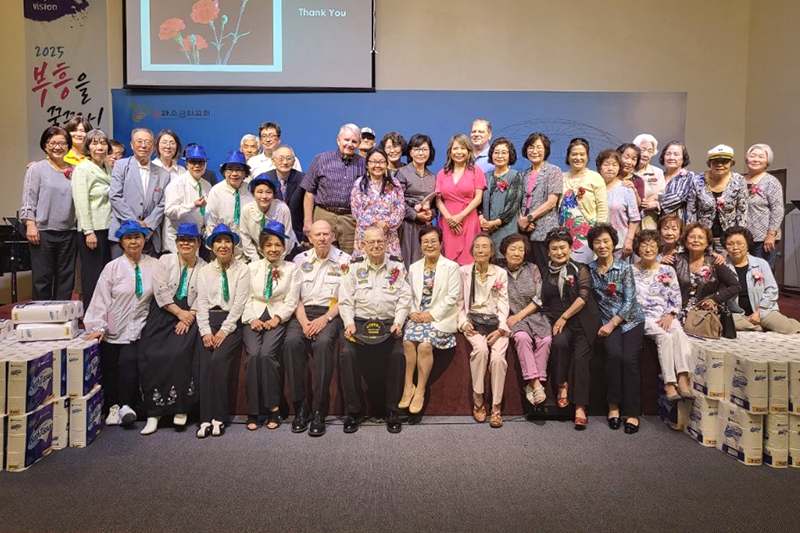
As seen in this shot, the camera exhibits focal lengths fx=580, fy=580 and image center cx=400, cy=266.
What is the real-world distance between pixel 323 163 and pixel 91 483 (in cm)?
261

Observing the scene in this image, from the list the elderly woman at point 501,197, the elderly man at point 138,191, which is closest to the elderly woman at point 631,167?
the elderly woman at point 501,197

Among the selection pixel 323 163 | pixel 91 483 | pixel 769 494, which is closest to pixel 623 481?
pixel 769 494

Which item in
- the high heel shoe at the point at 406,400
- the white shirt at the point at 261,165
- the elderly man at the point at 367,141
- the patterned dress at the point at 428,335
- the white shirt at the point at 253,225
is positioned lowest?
the high heel shoe at the point at 406,400

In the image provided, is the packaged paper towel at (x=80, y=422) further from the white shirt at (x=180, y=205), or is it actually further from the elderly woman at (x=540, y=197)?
the elderly woman at (x=540, y=197)

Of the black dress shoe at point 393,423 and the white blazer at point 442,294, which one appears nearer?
the black dress shoe at point 393,423

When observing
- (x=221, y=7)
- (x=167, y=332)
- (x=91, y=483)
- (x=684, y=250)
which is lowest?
(x=91, y=483)

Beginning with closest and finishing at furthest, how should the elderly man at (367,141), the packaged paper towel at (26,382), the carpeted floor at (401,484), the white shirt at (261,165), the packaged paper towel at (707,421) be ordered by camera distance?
1. the carpeted floor at (401,484)
2. the packaged paper towel at (26,382)
3. the packaged paper towel at (707,421)
4. the white shirt at (261,165)
5. the elderly man at (367,141)

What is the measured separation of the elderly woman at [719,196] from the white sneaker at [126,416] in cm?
401

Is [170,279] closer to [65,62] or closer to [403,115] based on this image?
[403,115]

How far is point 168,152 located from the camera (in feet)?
13.9

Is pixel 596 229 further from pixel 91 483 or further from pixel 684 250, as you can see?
pixel 91 483

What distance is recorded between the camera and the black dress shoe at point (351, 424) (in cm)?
337

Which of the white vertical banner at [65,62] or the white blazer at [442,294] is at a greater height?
the white vertical banner at [65,62]

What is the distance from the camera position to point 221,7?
6.29 meters
